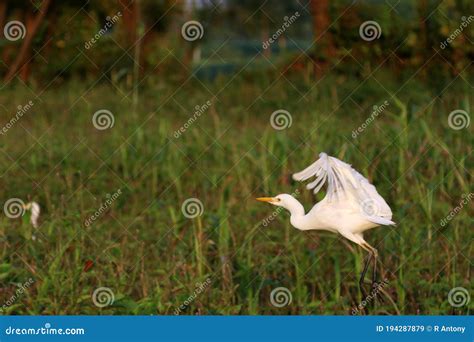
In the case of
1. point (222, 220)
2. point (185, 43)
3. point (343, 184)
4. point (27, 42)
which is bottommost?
point (222, 220)

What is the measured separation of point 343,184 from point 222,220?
1.72 meters

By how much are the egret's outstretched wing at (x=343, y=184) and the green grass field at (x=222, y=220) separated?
3.83ft

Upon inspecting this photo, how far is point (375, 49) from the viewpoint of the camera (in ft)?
25.3

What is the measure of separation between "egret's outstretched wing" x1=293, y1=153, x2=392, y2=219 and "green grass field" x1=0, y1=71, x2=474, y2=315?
1.17m

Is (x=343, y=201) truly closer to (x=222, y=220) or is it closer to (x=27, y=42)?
(x=222, y=220)

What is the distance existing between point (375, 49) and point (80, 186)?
3534mm

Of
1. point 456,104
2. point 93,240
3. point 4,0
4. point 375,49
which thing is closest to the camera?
point 93,240

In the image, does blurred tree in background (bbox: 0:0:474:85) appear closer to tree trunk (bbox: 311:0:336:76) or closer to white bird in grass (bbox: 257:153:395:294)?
tree trunk (bbox: 311:0:336:76)

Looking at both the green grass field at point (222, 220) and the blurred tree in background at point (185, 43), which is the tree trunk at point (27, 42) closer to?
the blurred tree in background at point (185, 43)

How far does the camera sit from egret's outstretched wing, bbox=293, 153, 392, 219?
252cm

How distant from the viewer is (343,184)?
2531 millimetres

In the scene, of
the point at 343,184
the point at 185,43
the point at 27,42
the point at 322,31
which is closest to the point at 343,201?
the point at 343,184

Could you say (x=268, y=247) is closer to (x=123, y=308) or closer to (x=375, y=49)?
(x=123, y=308)

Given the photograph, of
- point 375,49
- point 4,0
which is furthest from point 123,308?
point 4,0
